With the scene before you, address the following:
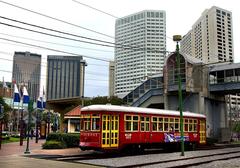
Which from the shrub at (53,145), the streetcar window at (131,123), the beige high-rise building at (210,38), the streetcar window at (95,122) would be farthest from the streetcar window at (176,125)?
the shrub at (53,145)

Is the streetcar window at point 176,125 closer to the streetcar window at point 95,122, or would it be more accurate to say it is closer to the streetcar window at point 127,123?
the streetcar window at point 127,123

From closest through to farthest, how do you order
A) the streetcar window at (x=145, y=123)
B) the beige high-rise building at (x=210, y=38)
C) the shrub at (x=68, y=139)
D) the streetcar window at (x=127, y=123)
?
the streetcar window at (x=127, y=123)
the streetcar window at (x=145, y=123)
the shrub at (x=68, y=139)
the beige high-rise building at (x=210, y=38)

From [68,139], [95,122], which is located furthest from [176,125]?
[68,139]

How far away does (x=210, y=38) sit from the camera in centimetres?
3384

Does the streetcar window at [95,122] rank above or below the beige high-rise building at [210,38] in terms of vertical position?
below

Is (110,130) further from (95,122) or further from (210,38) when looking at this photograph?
(210,38)

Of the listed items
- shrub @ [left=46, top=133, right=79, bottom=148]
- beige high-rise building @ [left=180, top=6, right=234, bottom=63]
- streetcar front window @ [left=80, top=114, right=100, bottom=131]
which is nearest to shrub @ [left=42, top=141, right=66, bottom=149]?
shrub @ [left=46, top=133, right=79, bottom=148]

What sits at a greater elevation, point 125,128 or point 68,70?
point 68,70

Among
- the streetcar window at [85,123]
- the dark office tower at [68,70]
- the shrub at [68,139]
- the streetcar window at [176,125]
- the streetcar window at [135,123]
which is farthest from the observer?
the dark office tower at [68,70]

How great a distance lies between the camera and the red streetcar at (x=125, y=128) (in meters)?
20.0

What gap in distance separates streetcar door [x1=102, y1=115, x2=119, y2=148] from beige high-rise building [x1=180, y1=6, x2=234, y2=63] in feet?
38.9

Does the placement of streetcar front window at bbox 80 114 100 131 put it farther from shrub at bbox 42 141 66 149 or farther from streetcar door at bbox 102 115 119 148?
shrub at bbox 42 141 66 149

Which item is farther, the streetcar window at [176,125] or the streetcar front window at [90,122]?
the streetcar window at [176,125]

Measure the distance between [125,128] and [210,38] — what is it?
56.8 feet
